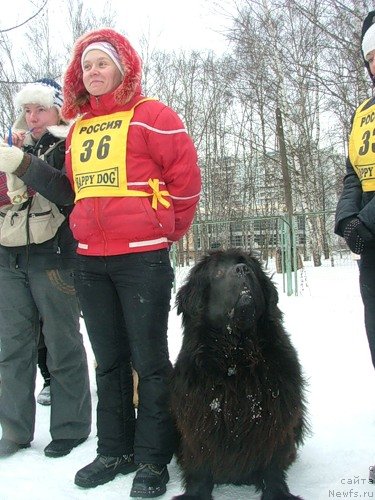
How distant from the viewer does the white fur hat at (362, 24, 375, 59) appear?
2154 mm

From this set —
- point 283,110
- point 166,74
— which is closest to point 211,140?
point 166,74

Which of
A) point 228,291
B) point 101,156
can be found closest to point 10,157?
point 101,156

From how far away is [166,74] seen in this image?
21.8 m

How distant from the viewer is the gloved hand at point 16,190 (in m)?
2.42

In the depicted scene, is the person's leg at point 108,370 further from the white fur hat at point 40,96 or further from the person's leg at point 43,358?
the person's leg at point 43,358

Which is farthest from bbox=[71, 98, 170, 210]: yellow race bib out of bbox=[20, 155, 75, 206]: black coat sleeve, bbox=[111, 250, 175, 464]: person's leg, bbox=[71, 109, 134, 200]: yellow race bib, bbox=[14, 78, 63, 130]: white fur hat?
bbox=[14, 78, 63, 130]: white fur hat

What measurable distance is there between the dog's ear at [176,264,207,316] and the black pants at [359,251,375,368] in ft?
2.58

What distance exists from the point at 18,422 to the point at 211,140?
73.6 ft

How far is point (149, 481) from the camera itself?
2066 millimetres

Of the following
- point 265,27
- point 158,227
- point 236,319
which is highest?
point 265,27

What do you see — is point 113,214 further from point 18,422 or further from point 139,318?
point 18,422

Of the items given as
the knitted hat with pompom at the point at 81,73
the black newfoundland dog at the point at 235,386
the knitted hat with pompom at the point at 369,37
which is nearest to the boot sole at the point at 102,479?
the black newfoundland dog at the point at 235,386

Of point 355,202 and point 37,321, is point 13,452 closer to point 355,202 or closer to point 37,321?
point 37,321

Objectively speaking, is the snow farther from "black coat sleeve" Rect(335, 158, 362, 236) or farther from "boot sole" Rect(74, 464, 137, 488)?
"black coat sleeve" Rect(335, 158, 362, 236)
